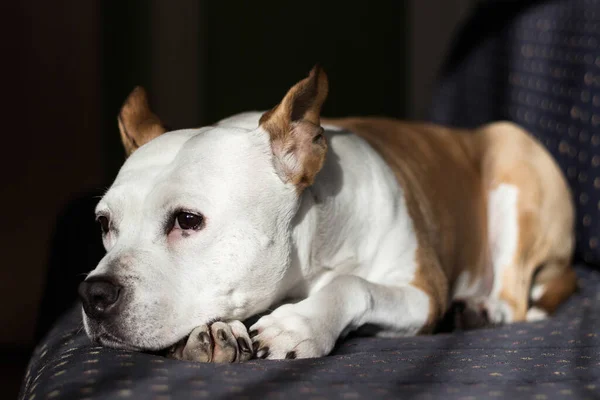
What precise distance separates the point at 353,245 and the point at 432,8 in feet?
13.2

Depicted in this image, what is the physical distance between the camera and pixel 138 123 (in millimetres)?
1821

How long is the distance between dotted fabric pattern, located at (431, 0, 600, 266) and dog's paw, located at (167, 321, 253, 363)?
1647 millimetres

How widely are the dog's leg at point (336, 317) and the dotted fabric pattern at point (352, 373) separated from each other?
5 centimetres

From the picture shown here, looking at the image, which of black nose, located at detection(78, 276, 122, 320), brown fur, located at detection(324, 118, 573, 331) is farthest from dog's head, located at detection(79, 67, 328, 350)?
brown fur, located at detection(324, 118, 573, 331)

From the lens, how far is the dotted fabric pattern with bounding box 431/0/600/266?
261 cm

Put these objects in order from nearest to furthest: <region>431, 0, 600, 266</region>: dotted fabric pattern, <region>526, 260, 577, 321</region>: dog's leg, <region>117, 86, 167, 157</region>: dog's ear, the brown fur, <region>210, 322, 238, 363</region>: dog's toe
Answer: <region>210, 322, 238, 363</region>: dog's toe, <region>117, 86, 167, 157</region>: dog's ear, the brown fur, <region>526, 260, 577, 321</region>: dog's leg, <region>431, 0, 600, 266</region>: dotted fabric pattern

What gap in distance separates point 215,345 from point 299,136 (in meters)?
0.52

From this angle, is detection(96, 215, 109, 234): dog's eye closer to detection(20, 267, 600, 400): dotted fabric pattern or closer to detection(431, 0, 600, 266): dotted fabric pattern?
detection(20, 267, 600, 400): dotted fabric pattern

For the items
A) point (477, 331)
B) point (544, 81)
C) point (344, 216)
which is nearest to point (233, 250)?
point (344, 216)

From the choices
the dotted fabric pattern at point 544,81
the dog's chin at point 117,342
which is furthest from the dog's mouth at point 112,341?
the dotted fabric pattern at point 544,81

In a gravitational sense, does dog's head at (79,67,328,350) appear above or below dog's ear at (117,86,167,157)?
below

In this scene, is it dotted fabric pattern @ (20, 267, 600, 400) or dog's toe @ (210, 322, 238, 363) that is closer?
dotted fabric pattern @ (20, 267, 600, 400)

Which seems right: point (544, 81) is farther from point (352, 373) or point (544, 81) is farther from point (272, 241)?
point (352, 373)

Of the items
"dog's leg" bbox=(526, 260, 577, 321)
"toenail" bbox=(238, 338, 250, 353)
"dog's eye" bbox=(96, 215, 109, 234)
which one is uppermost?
"dog's eye" bbox=(96, 215, 109, 234)
